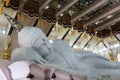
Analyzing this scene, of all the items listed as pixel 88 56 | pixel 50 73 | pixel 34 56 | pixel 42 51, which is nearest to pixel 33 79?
pixel 50 73

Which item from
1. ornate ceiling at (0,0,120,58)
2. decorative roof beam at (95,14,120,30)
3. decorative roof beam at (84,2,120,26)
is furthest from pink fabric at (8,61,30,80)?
decorative roof beam at (95,14,120,30)

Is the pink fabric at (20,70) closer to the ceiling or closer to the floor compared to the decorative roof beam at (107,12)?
closer to the floor

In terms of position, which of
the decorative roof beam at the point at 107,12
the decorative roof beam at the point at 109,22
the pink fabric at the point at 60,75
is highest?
the decorative roof beam at the point at 107,12

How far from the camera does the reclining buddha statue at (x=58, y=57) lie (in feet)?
2.29

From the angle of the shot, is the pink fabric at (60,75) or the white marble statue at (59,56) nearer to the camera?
the pink fabric at (60,75)

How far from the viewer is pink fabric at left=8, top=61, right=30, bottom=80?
1.62ft

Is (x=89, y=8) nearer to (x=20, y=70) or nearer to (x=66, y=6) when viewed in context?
(x=66, y=6)

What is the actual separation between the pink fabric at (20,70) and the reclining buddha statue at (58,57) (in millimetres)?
122

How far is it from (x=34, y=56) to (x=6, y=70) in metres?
0.15

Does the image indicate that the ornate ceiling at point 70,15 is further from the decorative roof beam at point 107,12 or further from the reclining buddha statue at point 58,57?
the reclining buddha statue at point 58,57

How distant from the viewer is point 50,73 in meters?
0.56

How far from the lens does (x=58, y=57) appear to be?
0.83 metres

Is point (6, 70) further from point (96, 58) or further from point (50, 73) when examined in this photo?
point (96, 58)

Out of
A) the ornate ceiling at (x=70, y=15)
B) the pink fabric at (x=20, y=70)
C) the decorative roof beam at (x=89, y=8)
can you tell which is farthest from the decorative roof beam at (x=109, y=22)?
the pink fabric at (x=20, y=70)
